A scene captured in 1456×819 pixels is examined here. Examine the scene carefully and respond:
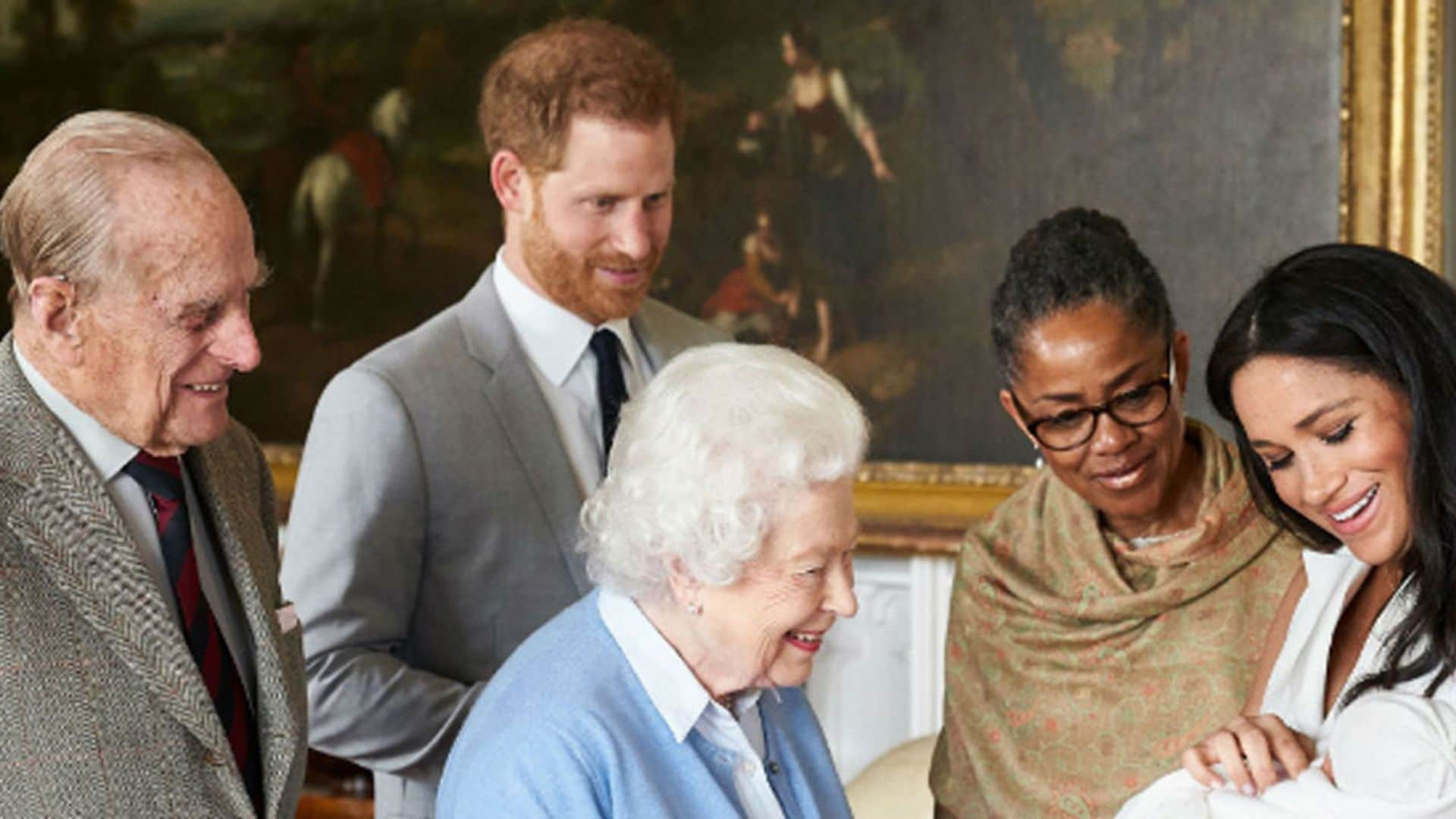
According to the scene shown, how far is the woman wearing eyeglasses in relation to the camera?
10.4 ft

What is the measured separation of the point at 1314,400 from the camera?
8.51 ft

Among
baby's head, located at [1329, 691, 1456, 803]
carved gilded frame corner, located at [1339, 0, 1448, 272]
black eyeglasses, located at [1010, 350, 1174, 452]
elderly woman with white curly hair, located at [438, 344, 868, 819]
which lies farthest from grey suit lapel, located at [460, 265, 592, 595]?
carved gilded frame corner, located at [1339, 0, 1448, 272]

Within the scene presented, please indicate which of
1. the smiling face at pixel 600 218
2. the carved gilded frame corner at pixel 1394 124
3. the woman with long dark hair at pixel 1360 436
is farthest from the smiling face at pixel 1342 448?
the carved gilded frame corner at pixel 1394 124

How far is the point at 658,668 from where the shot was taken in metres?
2.53

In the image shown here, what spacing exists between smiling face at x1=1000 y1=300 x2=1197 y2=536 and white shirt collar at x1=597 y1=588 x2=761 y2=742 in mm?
951

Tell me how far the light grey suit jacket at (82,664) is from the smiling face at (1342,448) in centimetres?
162

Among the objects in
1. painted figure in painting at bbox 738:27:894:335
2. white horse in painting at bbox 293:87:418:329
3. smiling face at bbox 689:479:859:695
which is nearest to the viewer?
smiling face at bbox 689:479:859:695

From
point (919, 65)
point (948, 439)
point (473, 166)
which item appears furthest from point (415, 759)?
point (473, 166)

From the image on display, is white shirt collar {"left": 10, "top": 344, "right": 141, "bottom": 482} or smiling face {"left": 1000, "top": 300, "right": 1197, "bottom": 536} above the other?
white shirt collar {"left": 10, "top": 344, "right": 141, "bottom": 482}

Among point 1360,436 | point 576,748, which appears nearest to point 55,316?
point 576,748

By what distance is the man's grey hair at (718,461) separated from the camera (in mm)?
2451

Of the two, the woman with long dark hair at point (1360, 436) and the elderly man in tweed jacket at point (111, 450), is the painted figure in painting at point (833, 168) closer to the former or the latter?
the woman with long dark hair at point (1360, 436)

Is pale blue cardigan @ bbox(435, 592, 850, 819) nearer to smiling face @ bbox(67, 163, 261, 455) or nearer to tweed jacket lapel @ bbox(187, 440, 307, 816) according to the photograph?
tweed jacket lapel @ bbox(187, 440, 307, 816)

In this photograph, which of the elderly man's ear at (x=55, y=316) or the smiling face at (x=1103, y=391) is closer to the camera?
the elderly man's ear at (x=55, y=316)
